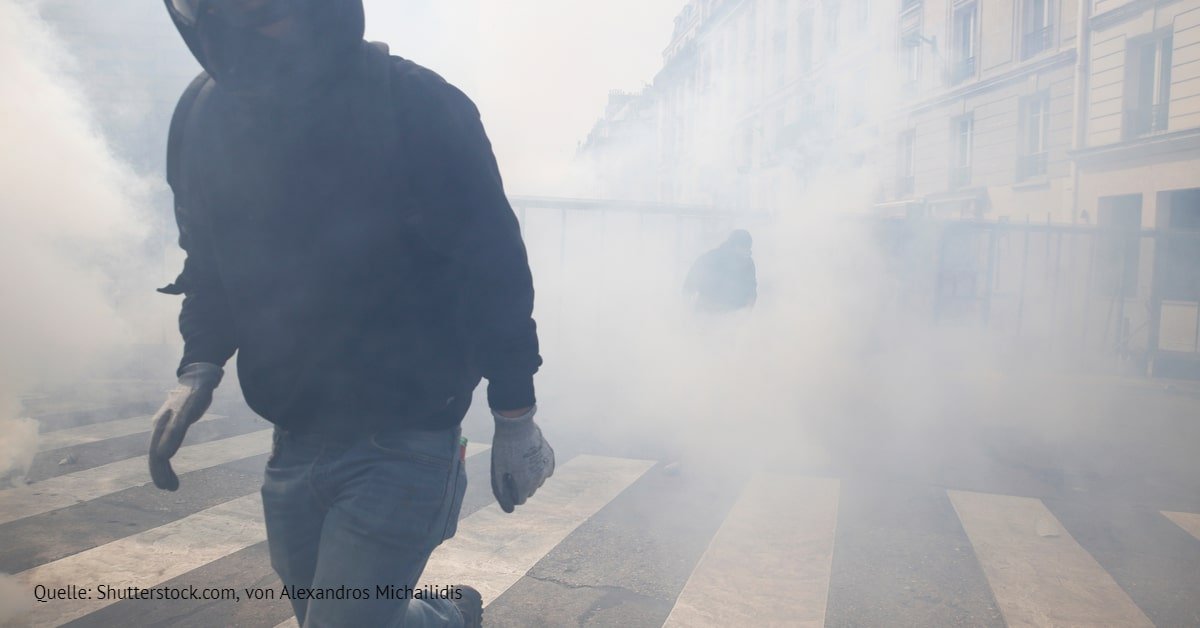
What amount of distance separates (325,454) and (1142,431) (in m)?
7.81

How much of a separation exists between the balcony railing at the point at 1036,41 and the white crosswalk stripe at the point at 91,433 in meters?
16.9

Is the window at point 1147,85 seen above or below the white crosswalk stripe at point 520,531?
above

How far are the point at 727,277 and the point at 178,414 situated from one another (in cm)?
533

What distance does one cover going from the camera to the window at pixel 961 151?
17.4m

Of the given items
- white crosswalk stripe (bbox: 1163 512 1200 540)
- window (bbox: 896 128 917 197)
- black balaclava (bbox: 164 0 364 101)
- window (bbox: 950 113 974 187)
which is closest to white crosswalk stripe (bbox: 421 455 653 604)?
black balaclava (bbox: 164 0 364 101)

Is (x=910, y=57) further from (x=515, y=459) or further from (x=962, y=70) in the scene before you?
(x=515, y=459)

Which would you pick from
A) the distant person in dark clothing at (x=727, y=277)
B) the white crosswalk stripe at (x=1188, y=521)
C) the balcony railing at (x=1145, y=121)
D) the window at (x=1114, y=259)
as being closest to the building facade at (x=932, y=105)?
the balcony railing at (x=1145, y=121)

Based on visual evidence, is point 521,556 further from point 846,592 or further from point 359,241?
point 359,241

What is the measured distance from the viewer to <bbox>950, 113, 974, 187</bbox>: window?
57.1ft

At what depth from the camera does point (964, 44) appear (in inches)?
701

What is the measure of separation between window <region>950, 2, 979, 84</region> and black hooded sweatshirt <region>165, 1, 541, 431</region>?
1808 cm

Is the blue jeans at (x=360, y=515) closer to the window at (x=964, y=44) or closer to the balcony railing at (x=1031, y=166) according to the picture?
the balcony railing at (x=1031, y=166)

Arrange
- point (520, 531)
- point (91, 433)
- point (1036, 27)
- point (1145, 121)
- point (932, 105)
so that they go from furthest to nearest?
point (932, 105), point (1036, 27), point (1145, 121), point (91, 433), point (520, 531)

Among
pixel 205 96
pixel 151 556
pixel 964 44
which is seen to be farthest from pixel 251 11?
pixel 964 44
